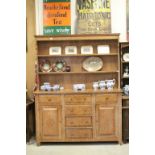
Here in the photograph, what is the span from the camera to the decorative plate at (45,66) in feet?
16.7

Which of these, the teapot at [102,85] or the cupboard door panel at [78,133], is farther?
the teapot at [102,85]

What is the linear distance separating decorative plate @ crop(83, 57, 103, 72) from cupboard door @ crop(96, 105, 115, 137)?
2.77 feet

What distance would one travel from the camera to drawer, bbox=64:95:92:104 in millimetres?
4652

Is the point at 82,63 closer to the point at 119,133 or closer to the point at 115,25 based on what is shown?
the point at 115,25

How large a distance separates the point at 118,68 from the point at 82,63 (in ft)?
2.35

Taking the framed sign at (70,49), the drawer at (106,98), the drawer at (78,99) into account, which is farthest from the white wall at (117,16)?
the drawer at (78,99)

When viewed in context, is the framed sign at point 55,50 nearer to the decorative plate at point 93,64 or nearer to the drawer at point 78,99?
the decorative plate at point 93,64

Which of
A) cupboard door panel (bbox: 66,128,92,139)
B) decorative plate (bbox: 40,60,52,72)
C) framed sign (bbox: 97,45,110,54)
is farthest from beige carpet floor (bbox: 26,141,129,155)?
framed sign (bbox: 97,45,110,54)

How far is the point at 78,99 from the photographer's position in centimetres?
466

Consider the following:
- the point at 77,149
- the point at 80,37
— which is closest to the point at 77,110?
the point at 77,149

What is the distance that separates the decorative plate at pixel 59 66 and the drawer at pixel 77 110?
0.81 m

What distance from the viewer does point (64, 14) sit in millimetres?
5129

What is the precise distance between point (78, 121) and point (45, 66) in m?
1.29
